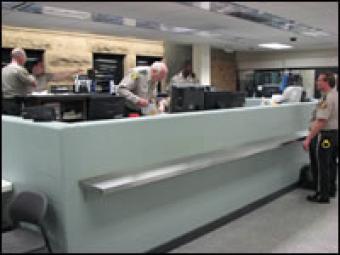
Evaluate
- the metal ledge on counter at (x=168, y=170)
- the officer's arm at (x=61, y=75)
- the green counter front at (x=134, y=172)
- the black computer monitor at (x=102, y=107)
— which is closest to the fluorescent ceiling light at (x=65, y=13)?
the officer's arm at (x=61, y=75)

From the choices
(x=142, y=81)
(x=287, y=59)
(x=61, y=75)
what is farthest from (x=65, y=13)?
(x=287, y=59)

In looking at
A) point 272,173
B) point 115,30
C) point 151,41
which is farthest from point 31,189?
point 151,41

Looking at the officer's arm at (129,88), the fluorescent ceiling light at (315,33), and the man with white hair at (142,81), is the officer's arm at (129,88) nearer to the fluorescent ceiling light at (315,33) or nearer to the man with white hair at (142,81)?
the man with white hair at (142,81)

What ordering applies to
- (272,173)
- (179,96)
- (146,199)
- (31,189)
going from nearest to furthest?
(31,189), (146,199), (179,96), (272,173)

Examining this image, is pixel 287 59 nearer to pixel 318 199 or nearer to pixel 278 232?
pixel 318 199

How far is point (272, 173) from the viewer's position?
399cm

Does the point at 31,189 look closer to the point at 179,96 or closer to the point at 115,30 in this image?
the point at 179,96

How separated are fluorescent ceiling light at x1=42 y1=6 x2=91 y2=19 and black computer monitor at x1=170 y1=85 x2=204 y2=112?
2.79 m

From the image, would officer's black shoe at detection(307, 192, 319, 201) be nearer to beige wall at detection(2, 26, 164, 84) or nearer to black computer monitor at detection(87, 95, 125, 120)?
black computer monitor at detection(87, 95, 125, 120)

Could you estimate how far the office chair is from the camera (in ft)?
6.61

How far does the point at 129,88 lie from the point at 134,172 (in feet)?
4.44

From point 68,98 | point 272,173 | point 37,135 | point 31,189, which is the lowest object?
point 272,173

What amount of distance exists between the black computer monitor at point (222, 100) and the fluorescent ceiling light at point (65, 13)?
2.88m

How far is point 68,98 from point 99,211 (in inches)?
37.3
